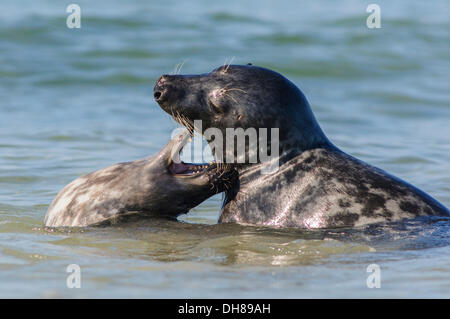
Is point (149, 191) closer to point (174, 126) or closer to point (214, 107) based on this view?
point (214, 107)

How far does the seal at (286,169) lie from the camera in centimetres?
610

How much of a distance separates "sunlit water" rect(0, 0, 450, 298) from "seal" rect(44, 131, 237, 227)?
168 mm

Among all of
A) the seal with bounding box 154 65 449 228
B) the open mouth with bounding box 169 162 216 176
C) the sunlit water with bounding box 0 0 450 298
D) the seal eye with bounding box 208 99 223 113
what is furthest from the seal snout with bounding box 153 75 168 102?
the sunlit water with bounding box 0 0 450 298

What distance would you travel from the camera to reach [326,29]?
20109mm

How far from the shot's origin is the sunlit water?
200 inches

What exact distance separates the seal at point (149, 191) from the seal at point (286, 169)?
10.2 inches

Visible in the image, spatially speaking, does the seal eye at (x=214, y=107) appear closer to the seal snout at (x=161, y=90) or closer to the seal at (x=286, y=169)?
the seal at (x=286, y=169)

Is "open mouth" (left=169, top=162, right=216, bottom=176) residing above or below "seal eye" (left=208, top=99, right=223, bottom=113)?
Answer: below

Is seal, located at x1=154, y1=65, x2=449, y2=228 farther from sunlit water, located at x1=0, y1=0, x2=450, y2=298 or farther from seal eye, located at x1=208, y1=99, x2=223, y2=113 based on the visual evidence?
sunlit water, located at x1=0, y1=0, x2=450, y2=298

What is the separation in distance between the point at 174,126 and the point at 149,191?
5962 millimetres

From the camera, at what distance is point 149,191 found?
254 inches

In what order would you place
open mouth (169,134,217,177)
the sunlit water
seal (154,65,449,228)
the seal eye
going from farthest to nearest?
open mouth (169,134,217,177) → the seal eye → seal (154,65,449,228) → the sunlit water
